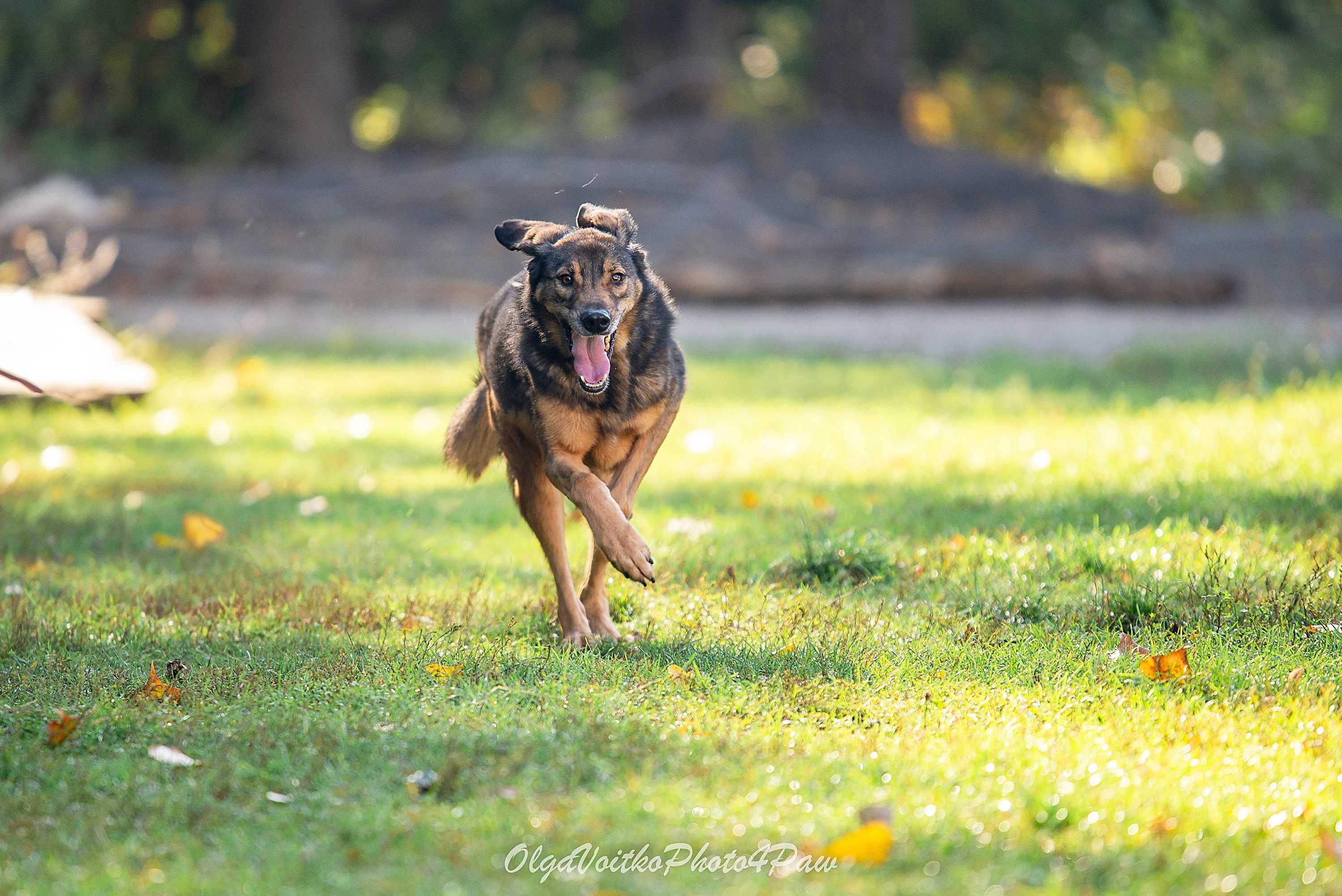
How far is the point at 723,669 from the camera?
13.5ft

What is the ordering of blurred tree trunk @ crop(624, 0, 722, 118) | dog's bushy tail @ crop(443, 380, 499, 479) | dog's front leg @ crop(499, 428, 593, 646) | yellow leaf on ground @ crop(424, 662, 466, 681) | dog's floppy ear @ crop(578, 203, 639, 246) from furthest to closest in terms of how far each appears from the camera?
blurred tree trunk @ crop(624, 0, 722, 118) → dog's bushy tail @ crop(443, 380, 499, 479) → dog's floppy ear @ crop(578, 203, 639, 246) → dog's front leg @ crop(499, 428, 593, 646) → yellow leaf on ground @ crop(424, 662, 466, 681)

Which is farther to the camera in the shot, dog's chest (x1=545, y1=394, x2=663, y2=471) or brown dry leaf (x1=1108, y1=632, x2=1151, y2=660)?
dog's chest (x1=545, y1=394, x2=663, y2=471)

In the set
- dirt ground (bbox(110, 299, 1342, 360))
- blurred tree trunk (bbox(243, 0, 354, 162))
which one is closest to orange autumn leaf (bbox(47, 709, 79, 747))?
dirt ground (bbox(110, 299, 1342, 360))

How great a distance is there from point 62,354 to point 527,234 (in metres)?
6.20

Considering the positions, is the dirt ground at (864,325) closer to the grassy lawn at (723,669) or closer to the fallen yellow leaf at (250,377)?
the fallen yellow leaf at (250,377)

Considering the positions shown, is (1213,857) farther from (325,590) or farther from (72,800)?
(325,590)

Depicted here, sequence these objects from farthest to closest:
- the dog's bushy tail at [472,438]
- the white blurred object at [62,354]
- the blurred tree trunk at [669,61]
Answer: the blurred tree trunk at [669,61], the white blurred object at [62,354], the dog's bushy tail at [472,438]

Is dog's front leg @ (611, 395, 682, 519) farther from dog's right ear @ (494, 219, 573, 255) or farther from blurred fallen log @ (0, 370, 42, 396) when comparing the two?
blurred fallen log @ (0, 370, 42, 396)

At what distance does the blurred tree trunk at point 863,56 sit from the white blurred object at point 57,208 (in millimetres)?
9343

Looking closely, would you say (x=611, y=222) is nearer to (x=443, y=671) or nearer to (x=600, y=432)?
(x=600, y=432)

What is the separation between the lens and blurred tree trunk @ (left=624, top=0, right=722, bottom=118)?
20.2 m

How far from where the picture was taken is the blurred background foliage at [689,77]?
1820 cm

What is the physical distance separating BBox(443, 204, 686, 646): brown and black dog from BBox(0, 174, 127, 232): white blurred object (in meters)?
11.4

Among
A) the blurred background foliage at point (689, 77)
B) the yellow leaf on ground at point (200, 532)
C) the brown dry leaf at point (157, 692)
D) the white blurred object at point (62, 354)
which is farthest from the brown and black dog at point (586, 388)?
the blurred background foliage at point (689, 77)
